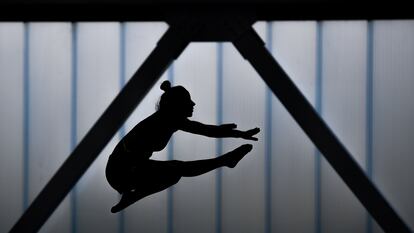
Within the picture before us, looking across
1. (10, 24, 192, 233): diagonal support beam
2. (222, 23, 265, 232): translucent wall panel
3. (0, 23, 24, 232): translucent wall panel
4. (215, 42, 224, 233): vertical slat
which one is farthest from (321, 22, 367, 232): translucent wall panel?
(0, 23, 24, 232): translucent wall panel

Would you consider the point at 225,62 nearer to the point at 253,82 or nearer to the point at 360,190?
the point at 253,82

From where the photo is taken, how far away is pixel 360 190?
8.39 ft

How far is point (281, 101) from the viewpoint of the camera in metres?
2.60

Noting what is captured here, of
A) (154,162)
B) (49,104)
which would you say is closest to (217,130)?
(154,162)

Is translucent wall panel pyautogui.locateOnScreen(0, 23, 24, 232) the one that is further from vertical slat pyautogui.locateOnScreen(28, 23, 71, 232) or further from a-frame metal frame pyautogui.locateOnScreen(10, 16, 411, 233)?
a-frame metal frame pyautogui.locateOnScreen(10, 16, 411, 233)

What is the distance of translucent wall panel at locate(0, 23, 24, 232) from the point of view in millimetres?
3100

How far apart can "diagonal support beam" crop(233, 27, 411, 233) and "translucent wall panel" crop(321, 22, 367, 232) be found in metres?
0.46

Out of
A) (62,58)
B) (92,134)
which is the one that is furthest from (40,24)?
(92,134)

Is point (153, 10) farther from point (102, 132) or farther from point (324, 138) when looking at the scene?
point (324, 138)

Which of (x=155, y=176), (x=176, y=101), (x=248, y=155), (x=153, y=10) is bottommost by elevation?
(x=155, y=176)

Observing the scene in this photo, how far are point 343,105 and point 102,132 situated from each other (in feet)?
4.93

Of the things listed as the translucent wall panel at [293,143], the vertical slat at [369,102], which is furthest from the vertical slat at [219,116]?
the vertical slat at [369,102]

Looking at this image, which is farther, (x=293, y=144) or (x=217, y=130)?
(x=293, y=144)

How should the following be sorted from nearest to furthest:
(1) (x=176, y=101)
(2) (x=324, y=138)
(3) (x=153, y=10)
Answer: (1) (x=176, y=101) → (2) (x=324, y=138) → (3) (x=153, y=10)
